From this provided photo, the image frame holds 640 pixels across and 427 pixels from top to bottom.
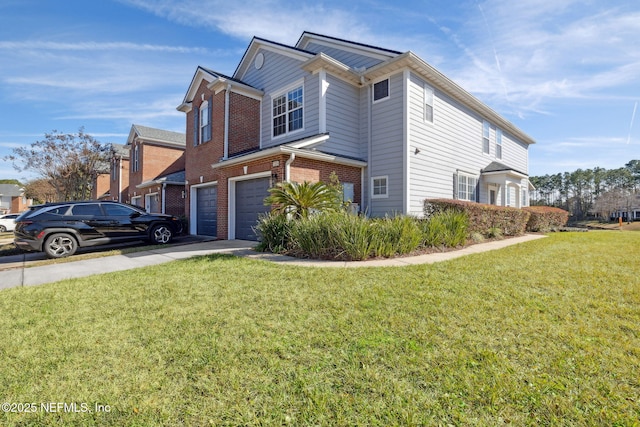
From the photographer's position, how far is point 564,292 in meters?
4.27

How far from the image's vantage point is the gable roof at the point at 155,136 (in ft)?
68.9

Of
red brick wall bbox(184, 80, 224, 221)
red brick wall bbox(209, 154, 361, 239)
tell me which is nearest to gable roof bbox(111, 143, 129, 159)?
red brick wall bbox(184, 80, 224, 221)

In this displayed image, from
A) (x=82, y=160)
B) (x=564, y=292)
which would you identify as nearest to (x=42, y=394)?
(x=564, y=292)

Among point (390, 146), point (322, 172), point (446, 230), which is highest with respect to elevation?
point (390, 146)

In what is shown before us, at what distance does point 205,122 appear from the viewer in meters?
14.4

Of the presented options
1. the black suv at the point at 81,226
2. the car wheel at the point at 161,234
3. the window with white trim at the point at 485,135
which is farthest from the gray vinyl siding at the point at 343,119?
the window with white trim at the point at 485,135

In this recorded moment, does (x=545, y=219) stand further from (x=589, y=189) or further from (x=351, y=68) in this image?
(x=589, y=189)

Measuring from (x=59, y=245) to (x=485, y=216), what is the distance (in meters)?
13.9

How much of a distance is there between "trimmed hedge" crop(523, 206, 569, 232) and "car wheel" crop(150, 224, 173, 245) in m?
16.2

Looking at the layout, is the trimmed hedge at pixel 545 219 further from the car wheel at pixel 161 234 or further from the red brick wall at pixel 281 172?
the car wheel at pixel 161 234

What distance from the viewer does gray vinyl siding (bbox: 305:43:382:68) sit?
11.9 meters

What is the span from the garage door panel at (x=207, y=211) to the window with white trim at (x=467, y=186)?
36.4ft

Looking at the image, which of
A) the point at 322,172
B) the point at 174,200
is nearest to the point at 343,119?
the point at 322,172

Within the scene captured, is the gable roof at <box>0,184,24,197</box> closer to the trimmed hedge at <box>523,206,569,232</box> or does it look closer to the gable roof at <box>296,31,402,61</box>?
the gable roof at <box>296,31,402,61</box>
